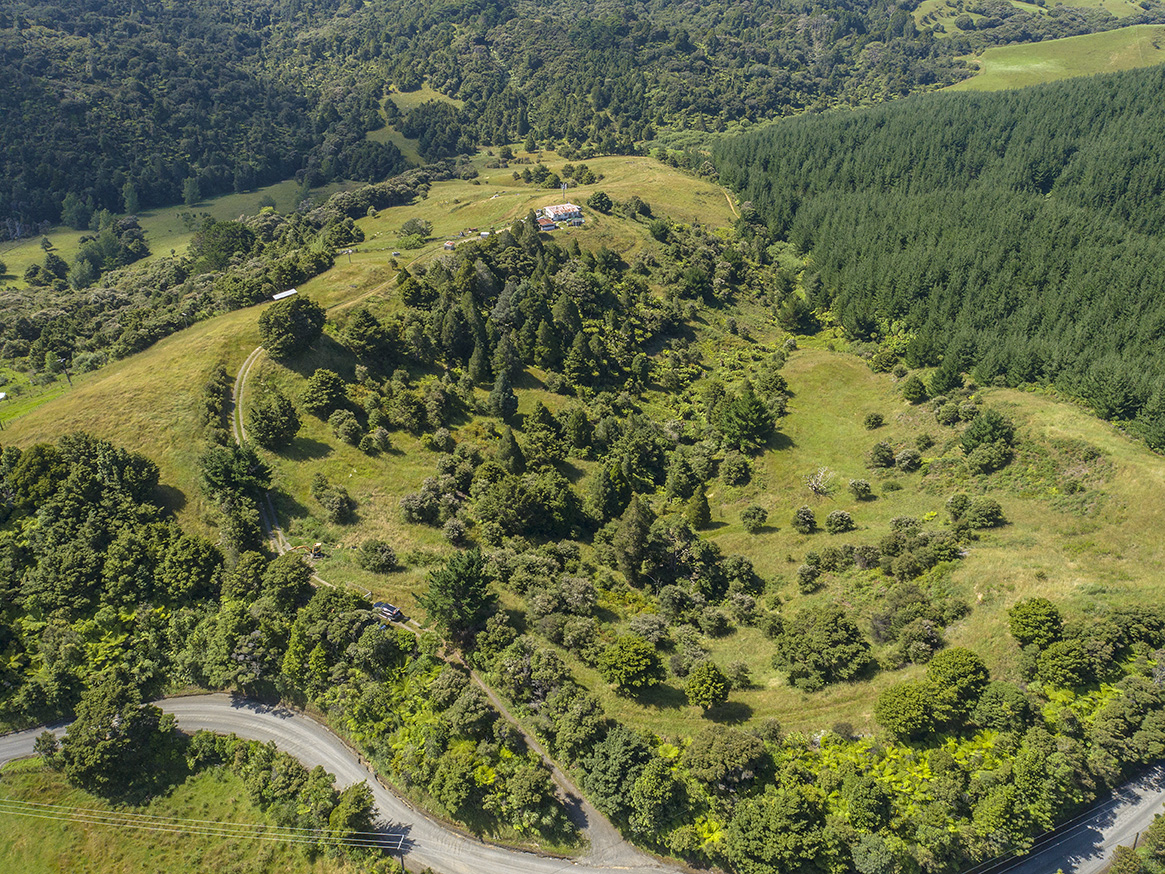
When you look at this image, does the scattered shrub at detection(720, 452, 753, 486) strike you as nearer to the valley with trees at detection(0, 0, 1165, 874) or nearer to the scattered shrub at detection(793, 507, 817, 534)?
the valley with trees at detection(0, 0, 1165, 874)

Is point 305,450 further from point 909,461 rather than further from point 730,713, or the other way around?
point 909,461

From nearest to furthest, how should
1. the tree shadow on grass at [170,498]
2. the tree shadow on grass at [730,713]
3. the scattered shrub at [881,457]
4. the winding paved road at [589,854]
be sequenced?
the winding paved road at [589,854]
the tree shadow on grass at [730,713]
the tree shadow on grass at [170,498]
the scattered shrub at [881,457]

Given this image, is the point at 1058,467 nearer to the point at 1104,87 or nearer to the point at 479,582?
the point at 479,582

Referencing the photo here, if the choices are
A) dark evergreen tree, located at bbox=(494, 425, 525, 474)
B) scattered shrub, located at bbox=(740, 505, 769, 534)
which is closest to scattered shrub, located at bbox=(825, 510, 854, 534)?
scattered shrub, located at bbox=(740, 505, 769, 534)

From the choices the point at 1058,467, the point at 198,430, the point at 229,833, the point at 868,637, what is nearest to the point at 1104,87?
the point at 1058,467

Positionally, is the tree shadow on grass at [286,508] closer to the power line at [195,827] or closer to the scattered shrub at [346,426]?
the scattered shrub at [346,426]

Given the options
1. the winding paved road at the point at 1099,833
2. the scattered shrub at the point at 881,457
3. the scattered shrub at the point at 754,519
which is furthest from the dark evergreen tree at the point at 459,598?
the scattered shrub at the point at 881,457
